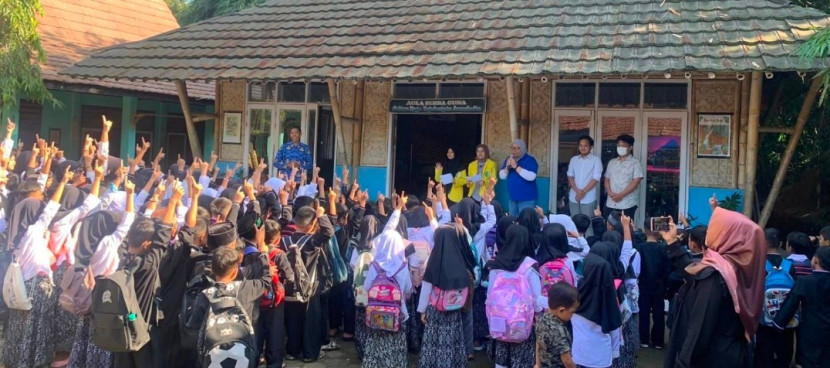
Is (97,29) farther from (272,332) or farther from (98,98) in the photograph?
(272,332)

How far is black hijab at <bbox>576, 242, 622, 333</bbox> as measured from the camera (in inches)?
185

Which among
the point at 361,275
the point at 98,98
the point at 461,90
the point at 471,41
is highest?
the point at 471,41

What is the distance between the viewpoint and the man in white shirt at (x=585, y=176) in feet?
28.2

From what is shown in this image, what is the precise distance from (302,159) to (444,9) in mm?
3253

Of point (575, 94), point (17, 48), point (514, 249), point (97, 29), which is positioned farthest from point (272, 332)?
point (97, 29)

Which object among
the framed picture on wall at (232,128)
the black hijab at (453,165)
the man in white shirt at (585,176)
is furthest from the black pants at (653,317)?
the framed picture on wall at (232,128)

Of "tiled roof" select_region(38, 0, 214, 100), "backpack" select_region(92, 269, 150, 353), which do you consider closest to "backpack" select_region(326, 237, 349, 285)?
"backpack" select_region(92, 269, 150, 353)

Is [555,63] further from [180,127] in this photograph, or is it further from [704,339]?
[180,127]

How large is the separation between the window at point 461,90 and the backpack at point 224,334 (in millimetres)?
6346

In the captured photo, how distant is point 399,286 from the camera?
568cm

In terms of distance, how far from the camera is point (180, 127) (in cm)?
1612

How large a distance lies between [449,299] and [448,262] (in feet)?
1.10

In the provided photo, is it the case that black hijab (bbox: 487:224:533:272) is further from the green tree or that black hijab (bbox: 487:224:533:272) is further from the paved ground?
the green tree

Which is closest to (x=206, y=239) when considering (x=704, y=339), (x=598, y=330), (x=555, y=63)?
(x=598, y=330)
